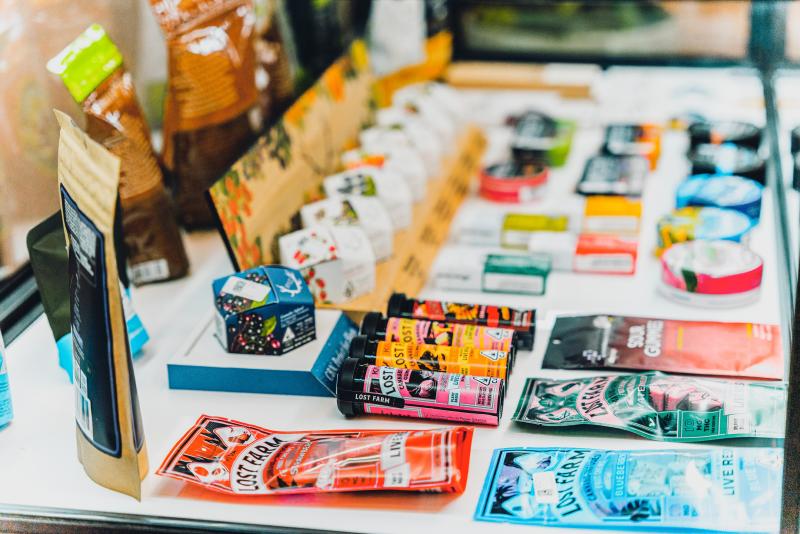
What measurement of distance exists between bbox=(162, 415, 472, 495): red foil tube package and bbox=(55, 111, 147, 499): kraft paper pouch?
3.3 inches

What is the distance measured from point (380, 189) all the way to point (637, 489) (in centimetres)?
93

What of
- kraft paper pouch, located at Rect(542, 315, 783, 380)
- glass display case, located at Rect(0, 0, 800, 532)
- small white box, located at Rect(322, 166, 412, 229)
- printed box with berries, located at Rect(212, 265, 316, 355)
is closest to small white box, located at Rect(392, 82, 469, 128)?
glass display case, located at Rect(0, 0, 800, 532)

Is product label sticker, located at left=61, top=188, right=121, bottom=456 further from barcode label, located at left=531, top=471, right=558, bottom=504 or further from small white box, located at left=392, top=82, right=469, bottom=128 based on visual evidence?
small white box, located at left=392, top=82, right=469, bottom=128

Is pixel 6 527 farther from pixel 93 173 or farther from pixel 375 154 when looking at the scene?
pixel 375 154

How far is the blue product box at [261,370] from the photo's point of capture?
5.17 feet

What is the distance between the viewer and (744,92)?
2770mm

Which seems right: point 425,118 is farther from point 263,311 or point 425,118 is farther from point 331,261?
point 263,311

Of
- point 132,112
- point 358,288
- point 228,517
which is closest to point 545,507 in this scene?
point 228,517

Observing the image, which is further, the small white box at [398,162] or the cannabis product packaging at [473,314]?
the small white box at [398,162]

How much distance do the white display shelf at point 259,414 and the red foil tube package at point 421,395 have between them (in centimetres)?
3

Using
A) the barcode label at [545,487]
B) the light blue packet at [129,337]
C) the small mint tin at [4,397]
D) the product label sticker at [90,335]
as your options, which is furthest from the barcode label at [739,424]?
the small mint tin at [4,397]

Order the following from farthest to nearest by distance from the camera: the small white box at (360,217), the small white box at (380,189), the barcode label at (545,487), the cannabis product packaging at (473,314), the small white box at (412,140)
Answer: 1. the small white box at (412,140)
2. the small white box at (380,189)
3. the small white box at (360,217)
4. the cannabis product packaging at (473,314)
5. the barcode label at (545,487)

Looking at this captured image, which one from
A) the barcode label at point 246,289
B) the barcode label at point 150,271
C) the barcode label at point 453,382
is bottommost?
the barcode label at point 150,271

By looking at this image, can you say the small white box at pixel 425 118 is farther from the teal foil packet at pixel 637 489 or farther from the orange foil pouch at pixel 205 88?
the teal foil packet at pixel 637 489
